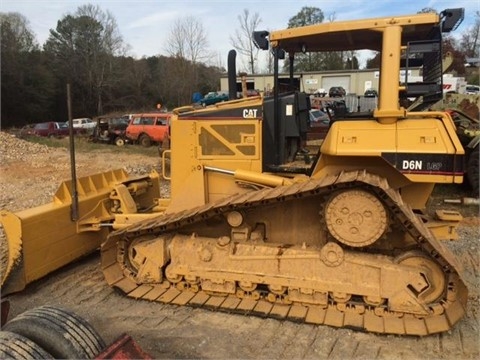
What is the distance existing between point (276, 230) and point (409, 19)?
7.83ft

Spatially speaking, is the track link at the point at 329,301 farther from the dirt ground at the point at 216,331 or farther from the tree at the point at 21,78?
the tree at the point at 21,78

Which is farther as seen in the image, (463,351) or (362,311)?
(362,311)

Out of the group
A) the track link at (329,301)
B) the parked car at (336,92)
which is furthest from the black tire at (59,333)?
the parked car at (336,92)

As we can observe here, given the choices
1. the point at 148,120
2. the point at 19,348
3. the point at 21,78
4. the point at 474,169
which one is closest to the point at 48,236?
the point at 19,348

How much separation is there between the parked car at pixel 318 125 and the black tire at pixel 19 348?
3.31 m

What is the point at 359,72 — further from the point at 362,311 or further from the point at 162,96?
the point at 162,96

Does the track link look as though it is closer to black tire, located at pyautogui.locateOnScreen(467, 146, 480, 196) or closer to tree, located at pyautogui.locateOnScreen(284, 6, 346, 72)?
tree, located at pyautogui.locateOnScreen(284, 6, 346, 72)

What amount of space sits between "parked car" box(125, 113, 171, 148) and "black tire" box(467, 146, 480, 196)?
15269mm

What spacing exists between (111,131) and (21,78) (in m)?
21.5

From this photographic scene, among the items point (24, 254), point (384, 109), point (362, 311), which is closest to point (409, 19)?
point (384, 109)

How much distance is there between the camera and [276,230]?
4816 millimetres

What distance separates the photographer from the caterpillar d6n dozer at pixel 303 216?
411 centimetres

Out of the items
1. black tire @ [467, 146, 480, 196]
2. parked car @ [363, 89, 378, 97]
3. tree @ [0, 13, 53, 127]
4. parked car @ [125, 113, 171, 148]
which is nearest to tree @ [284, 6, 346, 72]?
parked car @ [363, 89, 378, 97]

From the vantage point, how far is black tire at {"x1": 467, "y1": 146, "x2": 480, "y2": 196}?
977 cm
